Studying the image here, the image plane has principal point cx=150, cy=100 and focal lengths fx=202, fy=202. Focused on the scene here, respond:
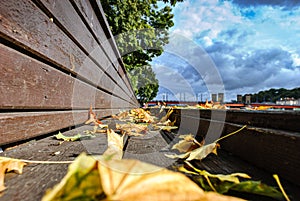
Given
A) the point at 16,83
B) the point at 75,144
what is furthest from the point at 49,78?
the point at 75,144

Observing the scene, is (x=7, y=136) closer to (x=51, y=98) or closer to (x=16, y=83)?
(x=16, y=83)

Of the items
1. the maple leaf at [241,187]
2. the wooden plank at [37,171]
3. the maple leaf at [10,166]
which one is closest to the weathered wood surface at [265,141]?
the maple leaf at [241,187]

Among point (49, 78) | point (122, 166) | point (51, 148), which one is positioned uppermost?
point (49, 78)

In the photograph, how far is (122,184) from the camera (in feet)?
0.94

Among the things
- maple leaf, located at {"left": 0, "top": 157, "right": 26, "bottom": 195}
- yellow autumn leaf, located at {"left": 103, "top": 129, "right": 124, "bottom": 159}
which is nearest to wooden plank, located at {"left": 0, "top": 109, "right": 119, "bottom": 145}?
maple leaf, located at {"left": 0, "top": 157, "right": 26, "bottom": 195}

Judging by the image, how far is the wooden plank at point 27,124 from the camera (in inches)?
31.4

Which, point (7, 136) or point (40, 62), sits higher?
point (40, 62)

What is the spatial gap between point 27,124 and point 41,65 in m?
0.32

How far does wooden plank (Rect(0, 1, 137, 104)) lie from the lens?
0.80m

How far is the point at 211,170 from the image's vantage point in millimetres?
626

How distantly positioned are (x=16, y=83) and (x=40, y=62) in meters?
0.25

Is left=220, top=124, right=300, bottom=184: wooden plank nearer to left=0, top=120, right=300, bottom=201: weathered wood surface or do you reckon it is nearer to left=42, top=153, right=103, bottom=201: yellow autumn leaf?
left=0, top=120, right=300, bottom=201: weathered wood surface

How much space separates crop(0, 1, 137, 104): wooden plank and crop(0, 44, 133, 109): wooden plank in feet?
0.21

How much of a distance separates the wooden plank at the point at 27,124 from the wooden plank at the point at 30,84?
0.04 m
